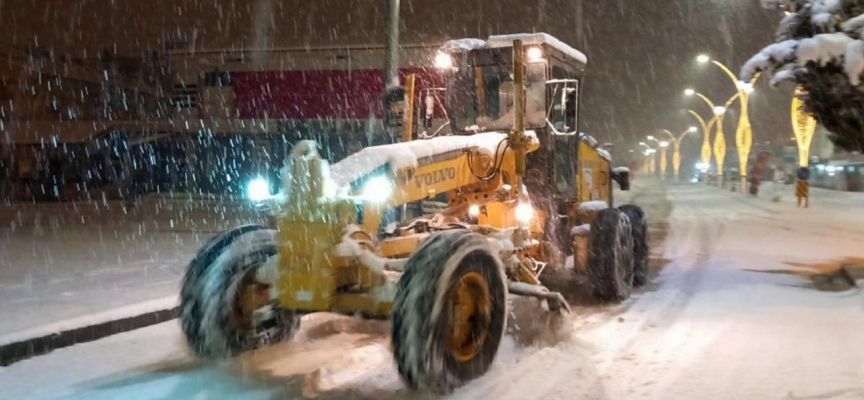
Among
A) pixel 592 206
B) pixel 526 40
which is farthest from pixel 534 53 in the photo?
pixel 592 206

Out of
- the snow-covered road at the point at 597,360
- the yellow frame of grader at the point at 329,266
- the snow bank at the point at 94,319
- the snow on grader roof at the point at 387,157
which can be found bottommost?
the snow-covered road at the point at 597,360

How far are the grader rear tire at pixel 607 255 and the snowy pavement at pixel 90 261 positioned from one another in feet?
16.4

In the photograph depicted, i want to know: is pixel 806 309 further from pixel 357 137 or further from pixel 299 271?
pixel 357 137

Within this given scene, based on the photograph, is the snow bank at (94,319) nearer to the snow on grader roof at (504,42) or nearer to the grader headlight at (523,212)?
the grader headlight at (523,212)

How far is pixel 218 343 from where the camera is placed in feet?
23.4

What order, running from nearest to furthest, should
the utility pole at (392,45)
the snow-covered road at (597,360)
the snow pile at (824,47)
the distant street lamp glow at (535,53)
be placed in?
the snow-covered road at (597,360), the distant street lamp glow at (535,53), the snow pile at (824,47), the utility pole at (392,45)

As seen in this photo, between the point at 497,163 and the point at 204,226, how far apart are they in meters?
13.5

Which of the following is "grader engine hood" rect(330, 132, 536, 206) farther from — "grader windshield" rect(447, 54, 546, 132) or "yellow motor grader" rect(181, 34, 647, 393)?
"grader windshield" rect(447, 54, 546, 132)

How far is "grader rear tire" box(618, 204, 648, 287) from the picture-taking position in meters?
11.2

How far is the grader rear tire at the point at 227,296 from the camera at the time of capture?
23.1 feet

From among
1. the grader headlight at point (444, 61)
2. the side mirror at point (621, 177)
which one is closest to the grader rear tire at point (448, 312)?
the grader headlight at point (444, 61)

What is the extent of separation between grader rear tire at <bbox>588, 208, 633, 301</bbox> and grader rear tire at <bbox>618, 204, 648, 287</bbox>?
3.49ft

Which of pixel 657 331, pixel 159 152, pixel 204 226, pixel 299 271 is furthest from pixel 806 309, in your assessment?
pixel 159 152

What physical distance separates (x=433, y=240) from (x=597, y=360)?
81.6 inches
